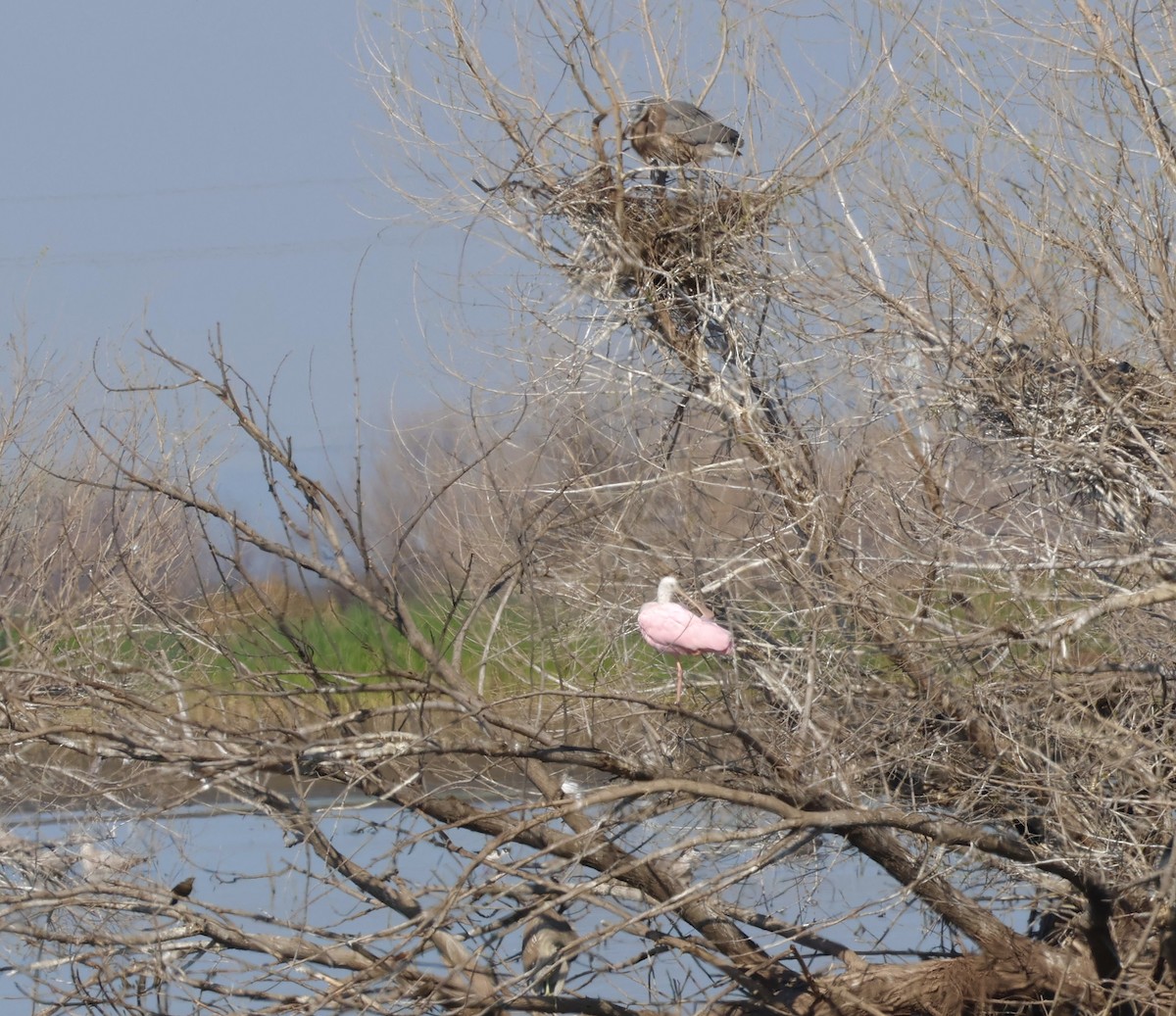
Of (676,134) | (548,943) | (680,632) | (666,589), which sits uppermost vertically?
(676,134)

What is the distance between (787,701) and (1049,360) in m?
1.84

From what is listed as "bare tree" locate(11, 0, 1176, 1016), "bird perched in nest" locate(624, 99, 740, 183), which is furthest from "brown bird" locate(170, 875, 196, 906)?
"bird perched in nest" locate(624, 99, 740, 183)

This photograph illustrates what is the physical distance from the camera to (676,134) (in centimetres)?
717

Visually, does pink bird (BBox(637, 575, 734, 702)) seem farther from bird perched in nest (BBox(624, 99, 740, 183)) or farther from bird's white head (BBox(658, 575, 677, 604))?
bird perched in nest (BBox(624, 99, 740, 183))

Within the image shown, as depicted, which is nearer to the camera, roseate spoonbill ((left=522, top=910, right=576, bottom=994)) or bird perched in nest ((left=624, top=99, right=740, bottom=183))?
roseate spoonbill ((left=522, top=910, right=576, bottom=994))

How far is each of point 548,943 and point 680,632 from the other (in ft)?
4.11

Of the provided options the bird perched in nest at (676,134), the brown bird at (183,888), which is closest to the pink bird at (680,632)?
the brown bird at (183,888)

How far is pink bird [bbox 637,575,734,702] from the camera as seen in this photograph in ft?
18.9

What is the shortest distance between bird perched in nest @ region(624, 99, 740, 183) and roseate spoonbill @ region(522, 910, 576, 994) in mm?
3666

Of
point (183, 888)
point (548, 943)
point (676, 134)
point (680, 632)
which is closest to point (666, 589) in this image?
point (680, 632)

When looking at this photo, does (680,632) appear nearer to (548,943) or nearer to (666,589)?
(666,589)

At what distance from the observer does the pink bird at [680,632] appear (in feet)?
18.9

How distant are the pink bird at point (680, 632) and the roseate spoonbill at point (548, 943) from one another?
954mm

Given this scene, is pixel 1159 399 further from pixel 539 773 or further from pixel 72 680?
pixel 72 680
